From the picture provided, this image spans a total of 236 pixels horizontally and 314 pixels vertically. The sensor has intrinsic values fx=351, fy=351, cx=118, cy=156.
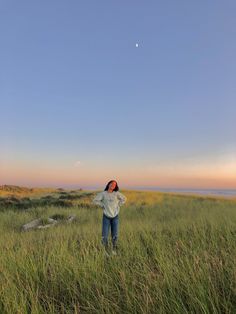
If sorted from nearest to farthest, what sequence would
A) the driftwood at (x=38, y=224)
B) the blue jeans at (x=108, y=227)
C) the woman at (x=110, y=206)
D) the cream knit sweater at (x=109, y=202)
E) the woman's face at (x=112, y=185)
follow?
the blue jeans at (x=108, y=227)
the woman at (x=110, y=206)
the cream knit sweater at (x=109, y=202)
the woman's face at (x=112, y=185)
the driftwood at (x=38, y=224)

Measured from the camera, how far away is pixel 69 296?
4.66 meters

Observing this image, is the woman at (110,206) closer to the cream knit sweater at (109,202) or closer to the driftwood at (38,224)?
the cream knit sweater at (109,202)

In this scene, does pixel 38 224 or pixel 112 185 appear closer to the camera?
pixel 112 185

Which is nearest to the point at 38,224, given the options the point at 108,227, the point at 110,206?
the point at 108,227

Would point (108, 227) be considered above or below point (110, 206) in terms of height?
below

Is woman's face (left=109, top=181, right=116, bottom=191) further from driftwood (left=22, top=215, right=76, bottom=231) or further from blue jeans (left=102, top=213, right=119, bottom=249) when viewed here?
driftwood (left=22, top=215, right=76, bottom=231)

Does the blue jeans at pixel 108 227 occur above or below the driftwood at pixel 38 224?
above

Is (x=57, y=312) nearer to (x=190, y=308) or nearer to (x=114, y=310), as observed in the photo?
(x=114, y=310)

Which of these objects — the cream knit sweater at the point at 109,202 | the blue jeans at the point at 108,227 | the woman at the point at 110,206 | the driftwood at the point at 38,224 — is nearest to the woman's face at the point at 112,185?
the woman at the point at 110,206

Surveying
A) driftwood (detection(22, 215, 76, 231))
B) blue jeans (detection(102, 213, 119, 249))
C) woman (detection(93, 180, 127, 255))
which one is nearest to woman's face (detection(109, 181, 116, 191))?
woman (detection(93, 180, 127, 255))

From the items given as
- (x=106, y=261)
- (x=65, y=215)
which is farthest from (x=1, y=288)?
(x=65, y=215)

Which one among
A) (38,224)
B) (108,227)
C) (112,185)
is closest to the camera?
(108,227)

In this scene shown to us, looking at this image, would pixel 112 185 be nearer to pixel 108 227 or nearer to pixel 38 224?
pixel 108 227

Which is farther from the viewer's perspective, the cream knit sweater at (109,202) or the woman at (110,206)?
the cream knit sweater at (109,202)
